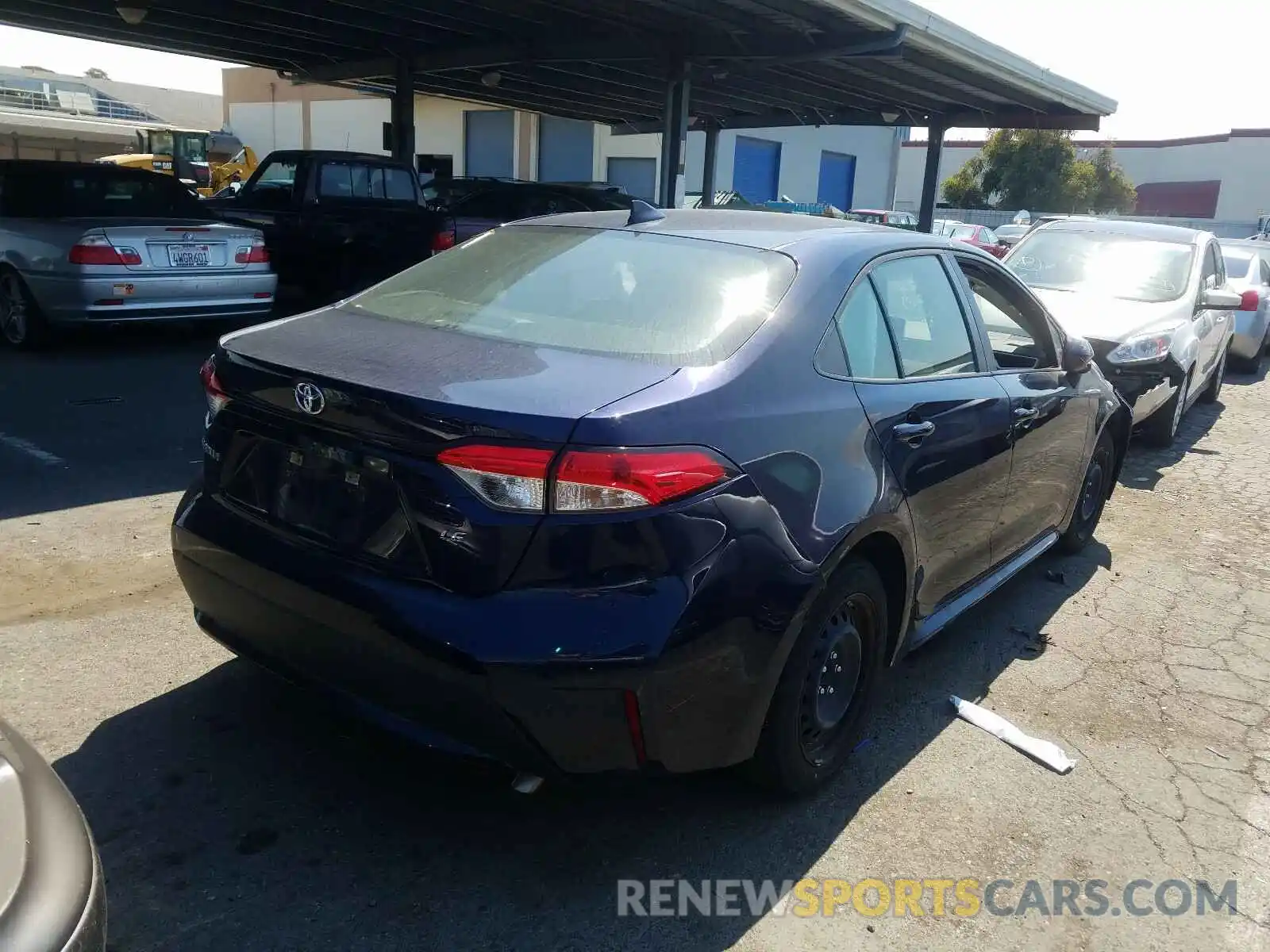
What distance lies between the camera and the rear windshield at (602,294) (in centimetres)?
293

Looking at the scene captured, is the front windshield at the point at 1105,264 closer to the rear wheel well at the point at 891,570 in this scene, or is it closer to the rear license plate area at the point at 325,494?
the rear wheel well at the point at 891,570

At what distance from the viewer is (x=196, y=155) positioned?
35.2 meters

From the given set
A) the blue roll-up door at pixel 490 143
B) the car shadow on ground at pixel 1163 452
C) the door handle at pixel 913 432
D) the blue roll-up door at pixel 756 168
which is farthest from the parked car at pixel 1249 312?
the blue roll-up door at pixel 490 143

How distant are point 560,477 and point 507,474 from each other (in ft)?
0.40

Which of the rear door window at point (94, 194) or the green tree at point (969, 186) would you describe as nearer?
the rear door window at point (94, 194)

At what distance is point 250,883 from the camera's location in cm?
261

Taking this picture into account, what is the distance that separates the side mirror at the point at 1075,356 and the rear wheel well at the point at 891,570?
72.4 inches

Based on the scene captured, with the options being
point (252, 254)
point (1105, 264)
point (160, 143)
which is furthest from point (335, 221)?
point (160, 143)

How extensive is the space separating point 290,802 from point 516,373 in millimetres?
1378

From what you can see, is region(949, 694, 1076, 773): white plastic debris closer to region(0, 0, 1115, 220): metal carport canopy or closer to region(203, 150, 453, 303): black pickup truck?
region(0, 0, 1115, 220): metal carport canopy

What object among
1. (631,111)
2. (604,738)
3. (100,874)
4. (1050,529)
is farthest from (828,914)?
(631,111)

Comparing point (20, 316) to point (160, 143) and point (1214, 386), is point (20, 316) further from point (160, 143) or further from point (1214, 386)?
point (160, 143)

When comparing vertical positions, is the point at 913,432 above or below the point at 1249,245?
below

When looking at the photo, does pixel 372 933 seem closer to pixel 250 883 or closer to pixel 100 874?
pixel 250 883
